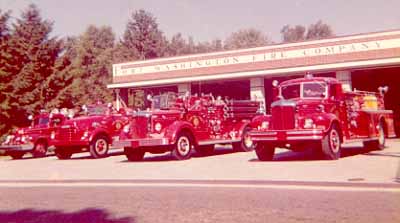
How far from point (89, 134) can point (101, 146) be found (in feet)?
2.46

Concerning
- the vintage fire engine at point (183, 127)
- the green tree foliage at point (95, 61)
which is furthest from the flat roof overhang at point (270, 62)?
the green tree foliage at point (95, 61)

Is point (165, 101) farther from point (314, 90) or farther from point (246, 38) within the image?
point (246, 38)

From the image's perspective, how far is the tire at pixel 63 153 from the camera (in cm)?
1952

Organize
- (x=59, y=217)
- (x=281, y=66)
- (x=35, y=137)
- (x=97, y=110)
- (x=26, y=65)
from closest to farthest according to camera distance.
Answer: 1. (x=59, y=217)
2. (x=97, y=110)
3. (x=35, y=137)
4. (x=281, y=66)
5. (x=26, y=65)

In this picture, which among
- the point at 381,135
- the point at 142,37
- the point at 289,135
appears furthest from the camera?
the point at 142,37

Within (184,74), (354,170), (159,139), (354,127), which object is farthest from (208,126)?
(184,74)

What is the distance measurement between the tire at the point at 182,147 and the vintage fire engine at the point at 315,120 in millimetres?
2651

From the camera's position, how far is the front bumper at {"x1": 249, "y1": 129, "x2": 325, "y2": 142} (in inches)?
492

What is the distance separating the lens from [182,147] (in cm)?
1564

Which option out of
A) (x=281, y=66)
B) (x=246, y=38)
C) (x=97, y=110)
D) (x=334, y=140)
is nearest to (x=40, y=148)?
(x=97, y=110)

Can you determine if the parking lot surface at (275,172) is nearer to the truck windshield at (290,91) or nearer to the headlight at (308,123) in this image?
the headlight at (308,123)

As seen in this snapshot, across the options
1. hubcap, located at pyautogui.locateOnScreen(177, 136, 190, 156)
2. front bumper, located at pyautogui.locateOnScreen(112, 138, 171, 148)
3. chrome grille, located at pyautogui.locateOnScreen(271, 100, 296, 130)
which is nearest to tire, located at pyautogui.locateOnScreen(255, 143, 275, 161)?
chrome grille, located at pyautogui.locateOnScreen(271, 100, 296, 130)

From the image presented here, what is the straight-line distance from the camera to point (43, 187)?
9953mm

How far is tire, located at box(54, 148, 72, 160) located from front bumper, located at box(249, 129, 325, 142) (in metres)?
9.04
